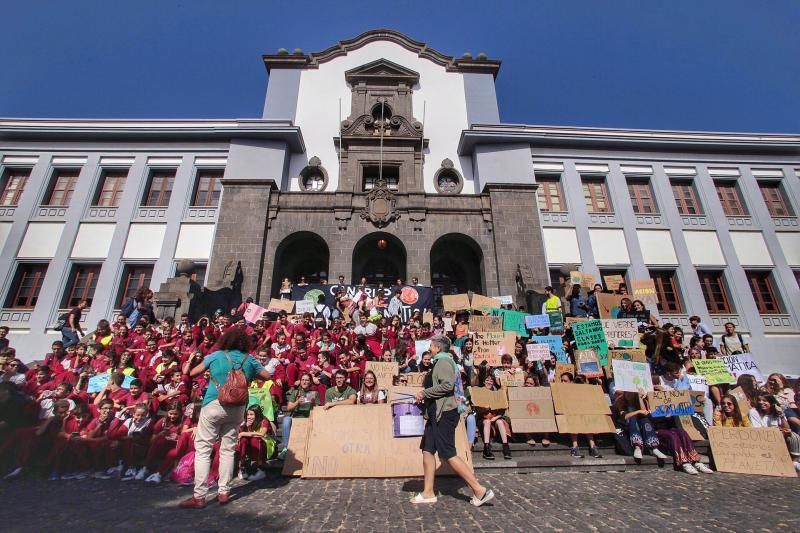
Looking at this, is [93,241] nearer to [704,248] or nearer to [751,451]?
[751,451]

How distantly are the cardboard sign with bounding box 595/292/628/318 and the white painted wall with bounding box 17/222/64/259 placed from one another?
21.5 metres

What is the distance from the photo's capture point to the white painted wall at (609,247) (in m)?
16.3

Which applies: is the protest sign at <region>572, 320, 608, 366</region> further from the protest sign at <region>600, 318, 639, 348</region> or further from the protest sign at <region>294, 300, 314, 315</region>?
the protest sign at <region>294, 300, 314, 315</region>

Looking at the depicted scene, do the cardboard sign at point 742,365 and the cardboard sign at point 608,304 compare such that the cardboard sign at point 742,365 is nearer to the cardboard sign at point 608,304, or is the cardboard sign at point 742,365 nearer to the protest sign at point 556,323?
the cardboard sign at point 608,304

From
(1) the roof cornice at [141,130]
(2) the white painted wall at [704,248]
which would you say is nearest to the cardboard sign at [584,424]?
(2) the white painted wall at [704,248]

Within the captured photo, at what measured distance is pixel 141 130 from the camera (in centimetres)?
1755

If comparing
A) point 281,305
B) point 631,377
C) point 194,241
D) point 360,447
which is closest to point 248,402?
point 360,447

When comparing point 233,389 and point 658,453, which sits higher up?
point 233,389

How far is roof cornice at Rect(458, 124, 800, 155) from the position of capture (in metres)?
18.0

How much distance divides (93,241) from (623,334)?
20477mm

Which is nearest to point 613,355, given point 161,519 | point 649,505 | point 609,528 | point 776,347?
point 649,505

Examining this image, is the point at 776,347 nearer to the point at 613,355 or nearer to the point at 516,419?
the point at 613,355

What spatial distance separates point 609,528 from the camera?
3422 millimetres

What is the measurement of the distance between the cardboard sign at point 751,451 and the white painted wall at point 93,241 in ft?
67.8
